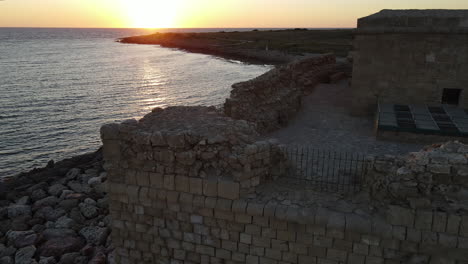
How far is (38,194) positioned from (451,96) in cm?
1642

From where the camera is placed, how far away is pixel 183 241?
699 centimetres

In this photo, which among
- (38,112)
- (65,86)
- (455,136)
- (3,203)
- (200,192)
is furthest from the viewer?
(65,86)

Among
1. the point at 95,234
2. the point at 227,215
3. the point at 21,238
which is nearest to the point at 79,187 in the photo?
the point at 21,238

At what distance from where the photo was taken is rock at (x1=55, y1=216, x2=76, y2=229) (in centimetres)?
1150

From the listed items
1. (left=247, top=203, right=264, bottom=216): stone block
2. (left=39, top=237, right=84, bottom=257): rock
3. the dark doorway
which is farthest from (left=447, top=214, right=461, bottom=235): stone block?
the dark doorway

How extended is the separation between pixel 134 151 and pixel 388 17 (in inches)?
451

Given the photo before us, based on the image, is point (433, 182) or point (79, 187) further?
point (79, 187)

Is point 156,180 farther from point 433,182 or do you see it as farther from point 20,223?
point 20,223

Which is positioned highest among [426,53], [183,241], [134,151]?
[426,53]

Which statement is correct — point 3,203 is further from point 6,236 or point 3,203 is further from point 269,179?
point 269,179

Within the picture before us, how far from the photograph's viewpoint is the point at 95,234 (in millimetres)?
11016

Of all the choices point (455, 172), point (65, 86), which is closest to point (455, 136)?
point (455, 172)

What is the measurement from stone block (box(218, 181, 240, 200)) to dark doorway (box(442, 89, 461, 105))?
11.3m

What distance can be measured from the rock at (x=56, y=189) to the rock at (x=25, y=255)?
391 cm
